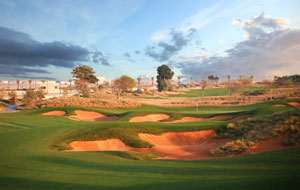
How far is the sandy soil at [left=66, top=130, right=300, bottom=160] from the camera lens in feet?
44.8

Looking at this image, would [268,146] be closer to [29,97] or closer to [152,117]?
[152,117]

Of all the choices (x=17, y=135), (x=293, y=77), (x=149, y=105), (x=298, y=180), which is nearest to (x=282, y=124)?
(x=298, y=180)

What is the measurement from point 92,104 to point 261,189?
4536 centimetres

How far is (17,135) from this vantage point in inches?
632

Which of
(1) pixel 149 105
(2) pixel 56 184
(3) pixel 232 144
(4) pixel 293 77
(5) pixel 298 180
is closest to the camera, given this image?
(5) pixel 298 180

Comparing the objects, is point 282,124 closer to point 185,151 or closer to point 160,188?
point 185,151

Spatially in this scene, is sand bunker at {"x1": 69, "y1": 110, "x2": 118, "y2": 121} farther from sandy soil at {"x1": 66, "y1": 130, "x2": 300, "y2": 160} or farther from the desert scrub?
the desert scrub

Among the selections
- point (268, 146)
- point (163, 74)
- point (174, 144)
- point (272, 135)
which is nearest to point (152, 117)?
point (174, 144)

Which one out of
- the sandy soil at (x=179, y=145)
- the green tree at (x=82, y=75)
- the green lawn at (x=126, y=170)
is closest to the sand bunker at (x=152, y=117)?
the sandy soil at (x=179, y=145)

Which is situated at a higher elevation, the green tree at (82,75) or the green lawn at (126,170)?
the green tree at (82,75)

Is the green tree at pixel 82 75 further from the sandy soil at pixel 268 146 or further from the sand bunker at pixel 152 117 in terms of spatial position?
the sandy soil at pixel 268 146

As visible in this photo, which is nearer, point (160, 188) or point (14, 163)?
point (160, 188)

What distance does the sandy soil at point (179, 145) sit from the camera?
13.6 meters

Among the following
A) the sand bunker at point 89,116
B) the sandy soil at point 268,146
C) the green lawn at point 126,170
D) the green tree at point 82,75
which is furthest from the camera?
the green tree at point 82,75
